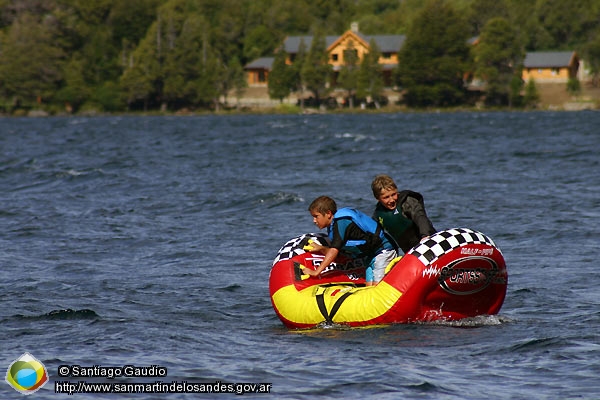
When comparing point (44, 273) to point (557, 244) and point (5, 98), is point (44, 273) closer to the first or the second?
point (557, 244)

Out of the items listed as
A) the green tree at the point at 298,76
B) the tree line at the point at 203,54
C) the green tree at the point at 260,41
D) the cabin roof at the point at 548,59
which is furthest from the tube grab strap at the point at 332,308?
the green tree at the point at 260,41

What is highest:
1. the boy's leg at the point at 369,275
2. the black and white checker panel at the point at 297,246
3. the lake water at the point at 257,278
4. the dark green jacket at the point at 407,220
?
the dark green jacket at the point at 407,220

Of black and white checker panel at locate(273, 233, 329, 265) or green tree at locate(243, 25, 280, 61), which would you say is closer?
black and white checker panel at locate(273, 233, 329, 265)

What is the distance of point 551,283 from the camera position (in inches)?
520

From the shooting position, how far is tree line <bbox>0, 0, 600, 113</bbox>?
107 m

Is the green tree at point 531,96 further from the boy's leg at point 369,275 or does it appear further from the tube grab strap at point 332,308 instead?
the tube grab strap at point 332,308

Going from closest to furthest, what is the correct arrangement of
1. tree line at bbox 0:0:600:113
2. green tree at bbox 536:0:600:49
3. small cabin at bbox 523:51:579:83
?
tree line at bbox 0:0:600:113
small cabin at bbox 523:51:579:83
green tree at bbox 536:0:600:49

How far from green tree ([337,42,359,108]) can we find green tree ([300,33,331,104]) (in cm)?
171

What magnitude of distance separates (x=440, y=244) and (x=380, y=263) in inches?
33.4

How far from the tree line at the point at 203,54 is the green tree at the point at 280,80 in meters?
0.11

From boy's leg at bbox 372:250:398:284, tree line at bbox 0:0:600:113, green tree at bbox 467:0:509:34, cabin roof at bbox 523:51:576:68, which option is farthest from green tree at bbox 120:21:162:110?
boy's leg at bbox 372:250:398:284

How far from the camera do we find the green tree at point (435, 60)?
349ft

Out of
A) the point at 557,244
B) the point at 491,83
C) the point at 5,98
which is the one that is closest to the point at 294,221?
the point at 557,244

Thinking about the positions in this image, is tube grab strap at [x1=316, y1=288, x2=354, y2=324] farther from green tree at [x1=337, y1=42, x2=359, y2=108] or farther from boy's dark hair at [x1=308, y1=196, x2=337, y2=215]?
green tree at [x1=337, y1=42, x2=359, y2=108]
